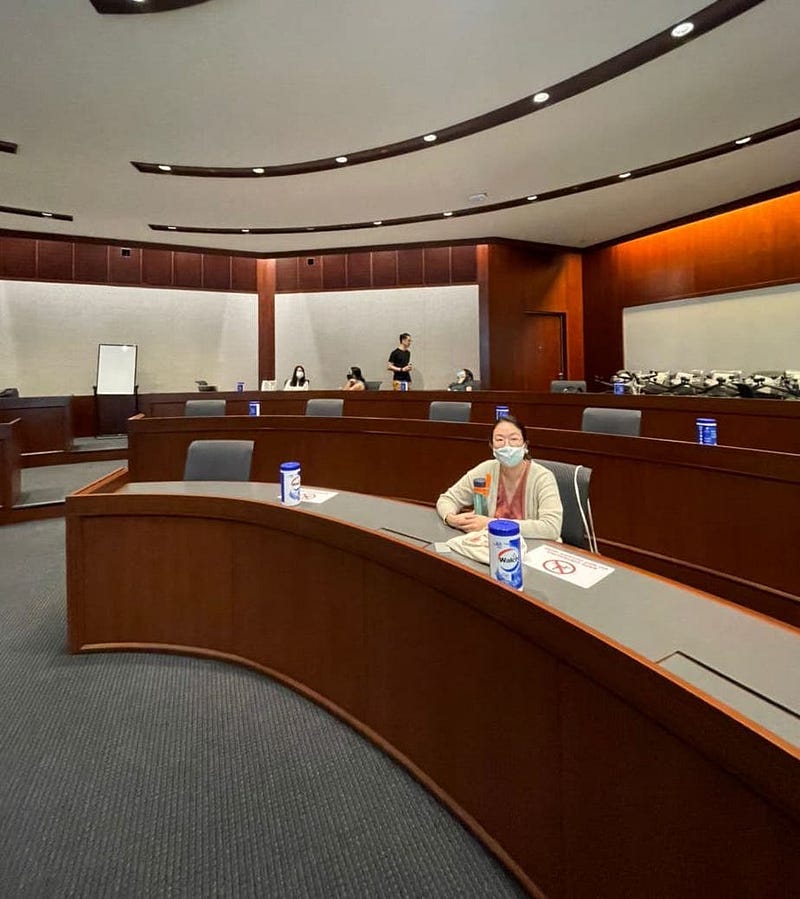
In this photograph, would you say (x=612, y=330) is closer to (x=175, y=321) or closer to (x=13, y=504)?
(x=175, y=321)

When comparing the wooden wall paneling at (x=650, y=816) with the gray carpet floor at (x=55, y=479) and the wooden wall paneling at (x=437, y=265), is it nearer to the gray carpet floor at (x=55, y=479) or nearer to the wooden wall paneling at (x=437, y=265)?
the gray carpet floor at (x=55, y=479)

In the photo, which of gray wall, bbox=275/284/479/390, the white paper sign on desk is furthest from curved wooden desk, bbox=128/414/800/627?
gray wall, bbox=275/284/479/390

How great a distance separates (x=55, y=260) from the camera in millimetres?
7957

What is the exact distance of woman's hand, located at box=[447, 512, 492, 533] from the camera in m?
1.88

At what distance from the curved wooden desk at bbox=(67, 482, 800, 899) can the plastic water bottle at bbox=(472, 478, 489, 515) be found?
0.23 meters

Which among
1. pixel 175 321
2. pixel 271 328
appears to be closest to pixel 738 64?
pixel 271 328

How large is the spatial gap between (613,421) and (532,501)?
1891 millimetres

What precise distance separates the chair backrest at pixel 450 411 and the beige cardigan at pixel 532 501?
2.52 m

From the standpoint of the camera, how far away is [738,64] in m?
3.56

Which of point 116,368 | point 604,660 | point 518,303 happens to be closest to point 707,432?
point 604,660

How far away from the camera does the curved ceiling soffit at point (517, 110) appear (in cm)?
310

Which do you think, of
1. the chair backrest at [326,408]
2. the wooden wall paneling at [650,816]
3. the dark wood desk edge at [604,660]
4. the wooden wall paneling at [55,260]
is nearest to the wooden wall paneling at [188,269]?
the wooden wall paneling at [55,260]

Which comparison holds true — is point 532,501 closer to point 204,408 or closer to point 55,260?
point 204,408

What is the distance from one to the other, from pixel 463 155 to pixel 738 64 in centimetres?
218
